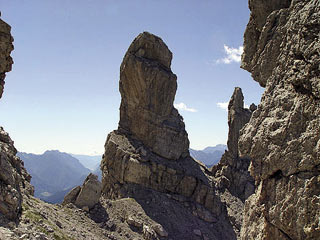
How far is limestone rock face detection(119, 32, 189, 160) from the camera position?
72.6m

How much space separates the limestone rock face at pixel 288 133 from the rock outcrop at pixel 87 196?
132 ft

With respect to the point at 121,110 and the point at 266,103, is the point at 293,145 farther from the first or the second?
the point at 121,110

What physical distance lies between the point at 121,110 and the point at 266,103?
6377 cm

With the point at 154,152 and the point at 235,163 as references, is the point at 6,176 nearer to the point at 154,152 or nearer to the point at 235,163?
the point at 154,152

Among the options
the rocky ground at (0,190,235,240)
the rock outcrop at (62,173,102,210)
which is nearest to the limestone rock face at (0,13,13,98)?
the rocky ground at (0,190,235,240)

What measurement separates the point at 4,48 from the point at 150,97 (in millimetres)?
46845

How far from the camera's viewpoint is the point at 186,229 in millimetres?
61125

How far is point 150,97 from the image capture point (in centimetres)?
7388

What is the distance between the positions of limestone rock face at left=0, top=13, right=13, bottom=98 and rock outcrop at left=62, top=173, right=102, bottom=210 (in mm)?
28342

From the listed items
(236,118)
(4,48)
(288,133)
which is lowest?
(288,133)

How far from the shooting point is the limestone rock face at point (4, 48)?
28.9 meters

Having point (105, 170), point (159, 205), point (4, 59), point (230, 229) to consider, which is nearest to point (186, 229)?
point (159, 205)

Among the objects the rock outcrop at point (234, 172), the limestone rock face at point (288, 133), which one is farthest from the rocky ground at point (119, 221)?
the limestone rock face at point (288, 133)

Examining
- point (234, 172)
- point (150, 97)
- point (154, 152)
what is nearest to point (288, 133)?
point (154, 152)
